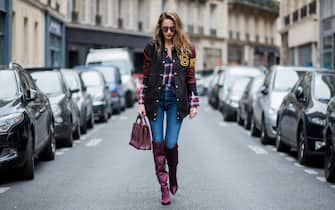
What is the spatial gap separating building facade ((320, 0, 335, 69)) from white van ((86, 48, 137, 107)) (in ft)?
27.0

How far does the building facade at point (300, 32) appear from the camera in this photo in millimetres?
39094

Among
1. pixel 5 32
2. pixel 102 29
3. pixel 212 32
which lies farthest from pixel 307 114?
pixel 212 32

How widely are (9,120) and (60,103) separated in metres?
5.48

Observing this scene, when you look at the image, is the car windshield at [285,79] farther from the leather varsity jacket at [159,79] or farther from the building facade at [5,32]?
the building facade at [5,32]

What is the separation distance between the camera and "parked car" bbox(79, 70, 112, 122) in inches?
945

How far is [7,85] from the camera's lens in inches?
467

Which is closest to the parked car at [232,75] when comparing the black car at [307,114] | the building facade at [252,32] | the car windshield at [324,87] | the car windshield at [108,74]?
the car windshield at [108,74]

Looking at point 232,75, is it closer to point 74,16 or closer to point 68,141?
point 68,141

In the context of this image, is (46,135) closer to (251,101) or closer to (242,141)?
(242,141)

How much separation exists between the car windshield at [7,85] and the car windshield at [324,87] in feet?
15.3

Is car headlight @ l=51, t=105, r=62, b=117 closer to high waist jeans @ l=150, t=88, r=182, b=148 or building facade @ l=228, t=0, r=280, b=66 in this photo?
high waist jeans @ l=150, t=88, r=182, b=148

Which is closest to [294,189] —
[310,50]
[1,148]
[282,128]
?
[1,148]

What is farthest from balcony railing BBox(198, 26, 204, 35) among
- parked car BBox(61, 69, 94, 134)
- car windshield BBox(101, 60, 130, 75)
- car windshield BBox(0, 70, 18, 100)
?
car windshield BBox(0, 70, 18, 100)

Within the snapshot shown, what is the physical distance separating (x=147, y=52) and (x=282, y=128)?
6.83 meters
